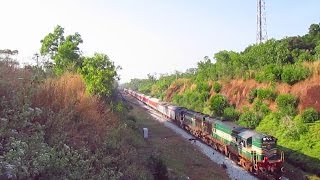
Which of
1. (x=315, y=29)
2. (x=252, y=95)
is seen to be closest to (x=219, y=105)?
(x=252, y=95)

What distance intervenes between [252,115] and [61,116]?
90.7 ft

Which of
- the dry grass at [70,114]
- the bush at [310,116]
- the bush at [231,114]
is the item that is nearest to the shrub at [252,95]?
the bush at [231,114]

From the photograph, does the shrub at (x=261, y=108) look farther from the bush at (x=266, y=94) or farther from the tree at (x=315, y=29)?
the tree at (x=315, y=29)

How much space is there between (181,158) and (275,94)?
15487mm

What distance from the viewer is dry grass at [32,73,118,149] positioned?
11508mm

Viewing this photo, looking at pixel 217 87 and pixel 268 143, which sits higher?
pixel 217 87

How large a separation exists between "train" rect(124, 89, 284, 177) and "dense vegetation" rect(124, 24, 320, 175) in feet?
9.75

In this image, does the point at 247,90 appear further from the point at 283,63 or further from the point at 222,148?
the point at 222,148

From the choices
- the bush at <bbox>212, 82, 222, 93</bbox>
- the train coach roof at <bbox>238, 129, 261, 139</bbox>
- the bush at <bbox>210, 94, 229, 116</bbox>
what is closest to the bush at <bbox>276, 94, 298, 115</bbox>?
the train coach roof at <bbox>238, 129, 261, 139</bbox>

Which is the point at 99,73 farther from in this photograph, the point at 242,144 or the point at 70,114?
the point at 70,114

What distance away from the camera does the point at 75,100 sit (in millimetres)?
14000

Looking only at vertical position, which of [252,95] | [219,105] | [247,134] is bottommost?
[247,134]

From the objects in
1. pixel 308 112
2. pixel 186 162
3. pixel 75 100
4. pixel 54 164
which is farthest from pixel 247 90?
pixel 54 164

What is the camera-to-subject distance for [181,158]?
26.4 metres
